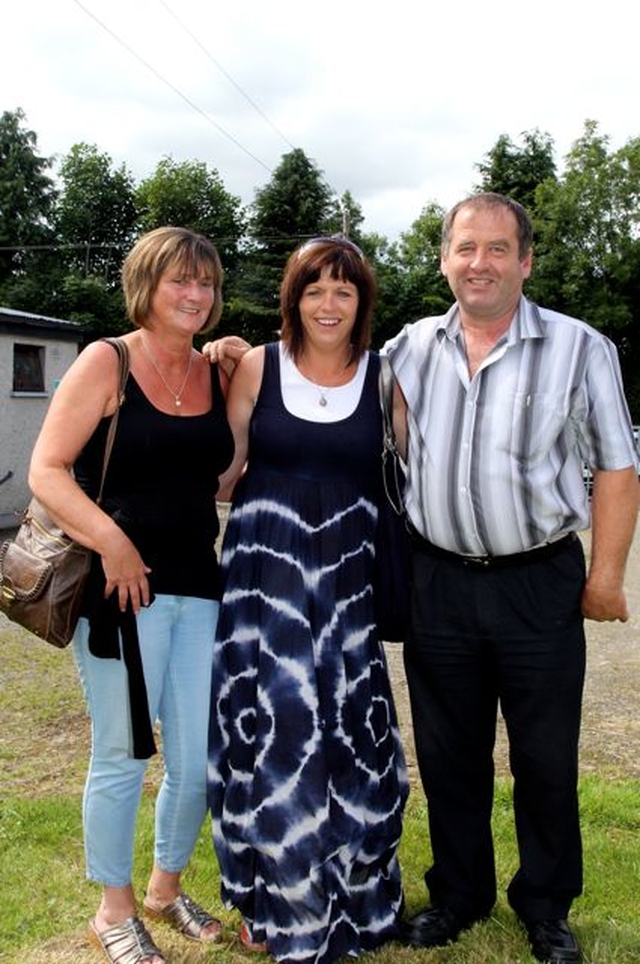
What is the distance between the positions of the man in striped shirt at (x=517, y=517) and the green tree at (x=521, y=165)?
32.3 m

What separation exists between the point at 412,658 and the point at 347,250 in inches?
51.9

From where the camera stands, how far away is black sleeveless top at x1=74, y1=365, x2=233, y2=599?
104 inches

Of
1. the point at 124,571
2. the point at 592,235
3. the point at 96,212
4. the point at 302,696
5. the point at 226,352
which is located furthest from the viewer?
the point at 96,212

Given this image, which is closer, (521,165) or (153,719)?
(153,719)

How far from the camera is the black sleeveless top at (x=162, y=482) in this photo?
263cm

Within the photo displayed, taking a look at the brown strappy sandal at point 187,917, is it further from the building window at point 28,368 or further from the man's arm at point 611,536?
the building window at point 28,368

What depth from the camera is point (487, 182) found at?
34094 mm

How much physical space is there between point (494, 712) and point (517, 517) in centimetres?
72

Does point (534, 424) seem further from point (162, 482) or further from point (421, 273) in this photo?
point (421, 273)

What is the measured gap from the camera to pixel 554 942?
287 centimetres

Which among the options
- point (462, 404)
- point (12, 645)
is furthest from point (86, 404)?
point (12, 645)

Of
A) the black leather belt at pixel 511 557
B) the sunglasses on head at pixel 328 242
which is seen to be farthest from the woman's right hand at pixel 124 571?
the sunglasses on head at pixel 328 242

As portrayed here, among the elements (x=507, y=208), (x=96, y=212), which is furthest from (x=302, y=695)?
(x=96, y=212)

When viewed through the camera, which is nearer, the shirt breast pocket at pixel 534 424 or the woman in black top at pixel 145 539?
the woman in black top at pixel 145 539
